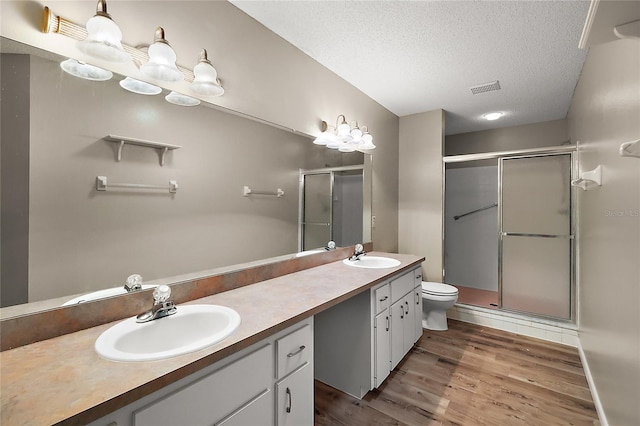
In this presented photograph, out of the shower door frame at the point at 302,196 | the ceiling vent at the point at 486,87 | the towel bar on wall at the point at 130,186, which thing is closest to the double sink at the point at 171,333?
the towel bar on wall at the point at 130,186

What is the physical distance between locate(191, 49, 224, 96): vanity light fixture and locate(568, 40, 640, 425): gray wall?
5.92 feet

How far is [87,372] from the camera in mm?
758

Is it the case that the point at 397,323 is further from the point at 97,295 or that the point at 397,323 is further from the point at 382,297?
the point at 97,295

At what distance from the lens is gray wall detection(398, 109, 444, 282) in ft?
10.5

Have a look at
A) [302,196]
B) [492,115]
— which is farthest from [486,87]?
[302,196]

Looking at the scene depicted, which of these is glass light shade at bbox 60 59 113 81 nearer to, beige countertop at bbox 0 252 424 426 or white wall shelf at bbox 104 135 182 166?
white wall shelf at bbox 104 135 182 166

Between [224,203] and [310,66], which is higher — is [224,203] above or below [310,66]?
below

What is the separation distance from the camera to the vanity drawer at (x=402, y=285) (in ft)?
6.74

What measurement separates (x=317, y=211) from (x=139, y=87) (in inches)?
53.3

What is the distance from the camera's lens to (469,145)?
162 inches

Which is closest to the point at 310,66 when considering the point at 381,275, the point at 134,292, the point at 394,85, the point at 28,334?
the point at 394,85

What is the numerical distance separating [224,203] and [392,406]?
64.8 inches

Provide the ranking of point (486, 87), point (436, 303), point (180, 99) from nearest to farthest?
point (180, 99) → point (486, 87) → point (436, 303)

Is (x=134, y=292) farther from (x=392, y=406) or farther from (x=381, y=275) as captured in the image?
(x=392, y=406)
